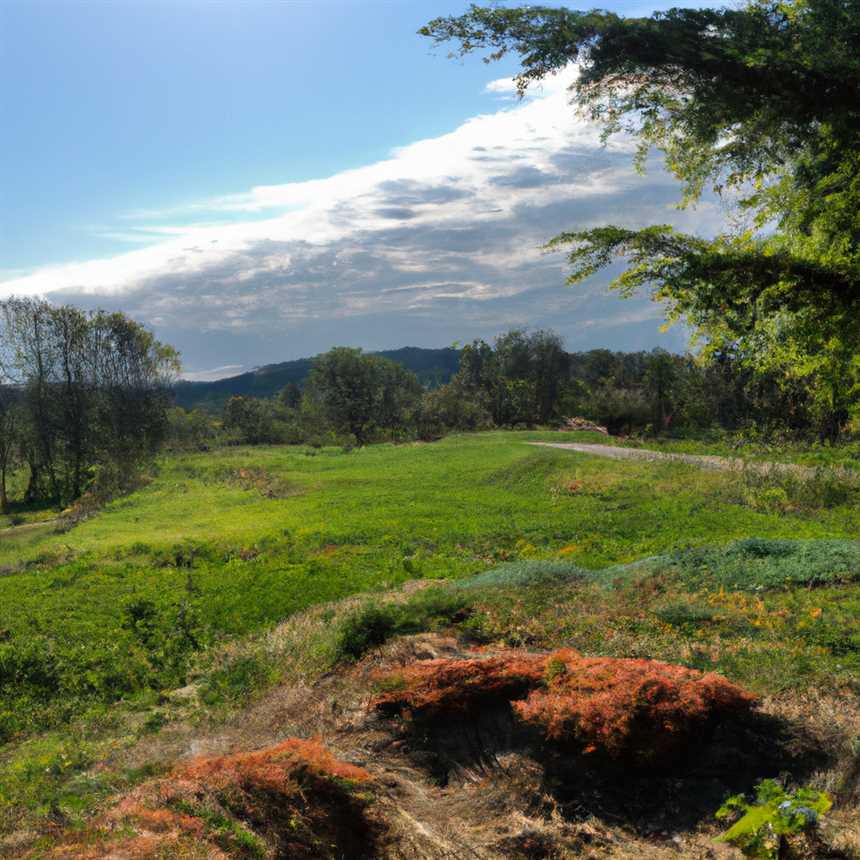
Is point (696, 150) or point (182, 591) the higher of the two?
point (696, 150)

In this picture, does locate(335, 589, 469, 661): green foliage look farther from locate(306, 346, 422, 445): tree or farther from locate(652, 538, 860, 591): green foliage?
locate(306, 346, 422, 445): tree

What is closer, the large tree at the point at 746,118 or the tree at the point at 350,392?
the large tree at the point at 746,118

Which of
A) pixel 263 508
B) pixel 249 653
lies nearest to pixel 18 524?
pixel 263 508

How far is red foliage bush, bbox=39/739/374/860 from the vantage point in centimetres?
470

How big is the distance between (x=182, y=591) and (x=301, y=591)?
3247 mm

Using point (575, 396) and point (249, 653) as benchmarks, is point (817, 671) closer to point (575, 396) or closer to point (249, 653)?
point (249, 653)

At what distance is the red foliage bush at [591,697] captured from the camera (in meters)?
6.58

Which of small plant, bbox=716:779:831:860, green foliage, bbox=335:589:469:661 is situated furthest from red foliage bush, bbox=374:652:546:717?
small plant, bbox=716:779:831:860

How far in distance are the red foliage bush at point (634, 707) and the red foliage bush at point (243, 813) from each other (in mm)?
2042

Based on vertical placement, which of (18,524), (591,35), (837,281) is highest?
(591,35)

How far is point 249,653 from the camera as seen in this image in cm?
1192

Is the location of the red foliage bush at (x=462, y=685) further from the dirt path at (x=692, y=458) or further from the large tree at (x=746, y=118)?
the dirt path at (x=692, y=458)

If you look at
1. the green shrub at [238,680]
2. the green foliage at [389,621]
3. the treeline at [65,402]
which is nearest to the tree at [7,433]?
the treeline at [65,402]

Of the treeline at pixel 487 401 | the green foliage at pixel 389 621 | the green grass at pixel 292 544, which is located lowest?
the green grass at pixel 292 544
